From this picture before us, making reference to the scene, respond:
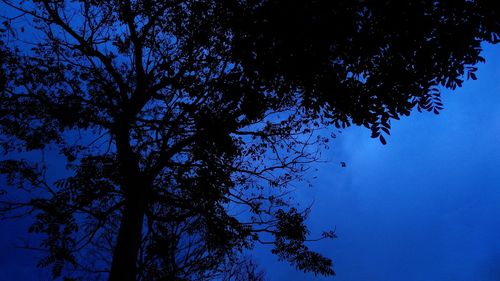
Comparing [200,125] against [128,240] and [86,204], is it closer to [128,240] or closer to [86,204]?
[128,240]

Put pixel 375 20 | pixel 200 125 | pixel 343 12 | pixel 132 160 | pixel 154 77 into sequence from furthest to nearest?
pixel 154 77
pixel 132 160
pixel 200 125
pixel 375 20
pixel 343 12

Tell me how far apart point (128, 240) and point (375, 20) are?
724cm

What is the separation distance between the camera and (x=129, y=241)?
7992 mm

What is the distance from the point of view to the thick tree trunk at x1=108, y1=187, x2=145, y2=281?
762 cm

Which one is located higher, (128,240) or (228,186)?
(228,186)

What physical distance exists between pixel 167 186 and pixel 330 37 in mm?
7348

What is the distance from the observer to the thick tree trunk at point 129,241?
25.0 feet

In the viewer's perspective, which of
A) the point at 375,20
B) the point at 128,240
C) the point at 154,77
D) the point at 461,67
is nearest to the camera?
the point at 375,20

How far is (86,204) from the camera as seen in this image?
8.32m

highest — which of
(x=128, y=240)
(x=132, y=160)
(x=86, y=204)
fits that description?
(x=132, y=160)

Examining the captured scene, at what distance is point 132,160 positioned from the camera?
879cm

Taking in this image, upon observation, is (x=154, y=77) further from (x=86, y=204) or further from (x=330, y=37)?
(x=330, y=37)

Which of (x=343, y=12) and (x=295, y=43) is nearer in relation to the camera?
(x=343, y=12)

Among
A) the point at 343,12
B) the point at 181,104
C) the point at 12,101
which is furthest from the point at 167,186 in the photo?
the point at 343,12
